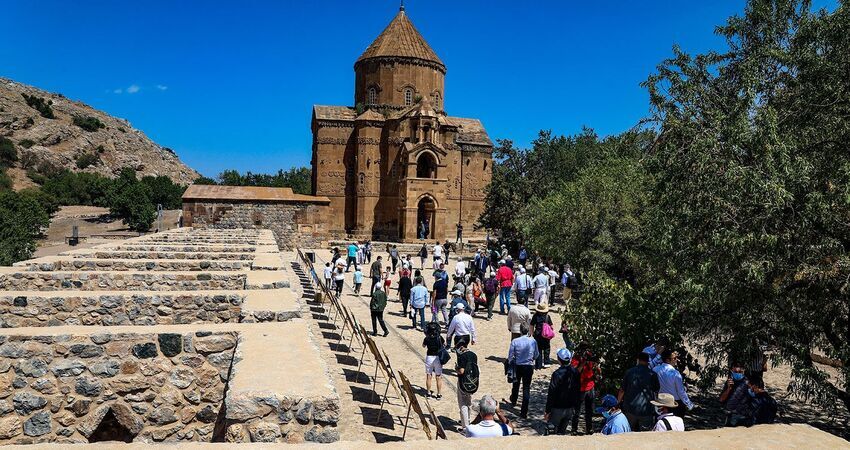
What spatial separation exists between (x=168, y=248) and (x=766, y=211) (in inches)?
461

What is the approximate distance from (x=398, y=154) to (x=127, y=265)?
100 feet

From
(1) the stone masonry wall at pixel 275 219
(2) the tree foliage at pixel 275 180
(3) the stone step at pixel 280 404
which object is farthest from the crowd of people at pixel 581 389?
(2) the tree foliage at pixel 275 180

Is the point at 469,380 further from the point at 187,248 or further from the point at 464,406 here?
the point at 187,248

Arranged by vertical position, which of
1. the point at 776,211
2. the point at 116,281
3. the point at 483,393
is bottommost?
the point at 483,393

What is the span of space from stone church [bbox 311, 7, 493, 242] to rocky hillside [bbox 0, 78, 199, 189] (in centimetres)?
6065

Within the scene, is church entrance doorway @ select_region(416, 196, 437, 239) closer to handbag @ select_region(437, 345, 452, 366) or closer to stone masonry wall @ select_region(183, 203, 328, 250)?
stone masonry wall @ select_region(183, 203, 328, 250)

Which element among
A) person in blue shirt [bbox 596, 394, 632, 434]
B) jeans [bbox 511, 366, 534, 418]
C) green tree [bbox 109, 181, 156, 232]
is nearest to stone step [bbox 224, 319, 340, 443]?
person in blue shirt [bbox 596, 394, 632, 434]

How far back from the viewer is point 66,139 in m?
95.6

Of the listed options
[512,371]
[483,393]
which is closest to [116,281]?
[483,393]

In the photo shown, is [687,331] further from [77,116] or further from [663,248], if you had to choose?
[77,116]

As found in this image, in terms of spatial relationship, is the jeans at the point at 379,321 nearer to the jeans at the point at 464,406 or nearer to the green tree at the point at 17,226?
the jeans at the point at 464,406

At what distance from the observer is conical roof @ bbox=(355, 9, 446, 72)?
4197cm

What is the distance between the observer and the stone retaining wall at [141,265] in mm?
9516

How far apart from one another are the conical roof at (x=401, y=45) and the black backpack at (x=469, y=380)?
37260 millimetres
